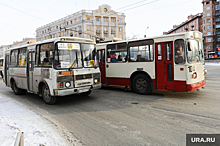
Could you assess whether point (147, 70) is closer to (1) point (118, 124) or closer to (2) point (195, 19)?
(1) point (118, 124)

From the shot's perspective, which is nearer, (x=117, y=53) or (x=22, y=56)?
(x=22, y=56)

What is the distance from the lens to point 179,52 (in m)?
7.39

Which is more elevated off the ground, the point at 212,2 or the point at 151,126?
the point at 212,2

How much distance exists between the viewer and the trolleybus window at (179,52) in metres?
7.31

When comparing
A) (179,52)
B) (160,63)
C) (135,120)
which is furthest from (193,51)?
(135,120)

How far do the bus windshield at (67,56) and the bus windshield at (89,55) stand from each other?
262 mm

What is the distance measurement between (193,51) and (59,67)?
5.56 meters

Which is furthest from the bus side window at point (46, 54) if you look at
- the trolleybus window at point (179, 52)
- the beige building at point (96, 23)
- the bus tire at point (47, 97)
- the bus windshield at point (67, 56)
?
the beige building at point (96, 23)

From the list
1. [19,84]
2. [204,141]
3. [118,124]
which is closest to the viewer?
[204,141]

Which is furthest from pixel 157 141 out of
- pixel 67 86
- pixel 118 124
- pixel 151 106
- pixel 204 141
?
pixel 67 86

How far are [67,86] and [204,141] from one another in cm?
486

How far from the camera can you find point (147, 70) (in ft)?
27.8

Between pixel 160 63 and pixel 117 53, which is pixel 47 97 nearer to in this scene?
pixel 117 53

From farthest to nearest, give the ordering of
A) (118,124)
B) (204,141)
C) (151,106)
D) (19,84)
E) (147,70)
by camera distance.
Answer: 1. (19,84)
2. (147,70)
3. (151,106)
4. (118,124)
5. (204,141)
